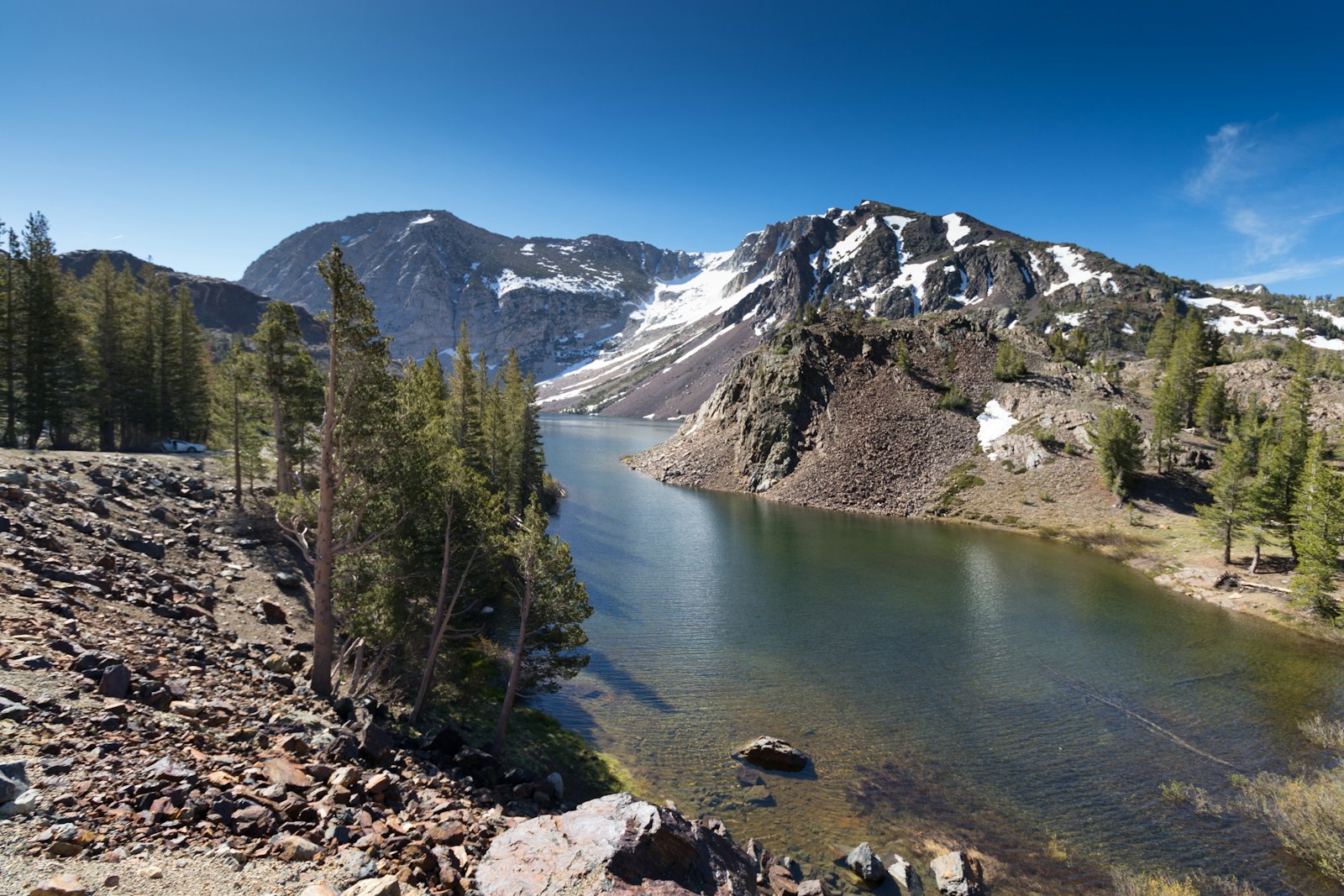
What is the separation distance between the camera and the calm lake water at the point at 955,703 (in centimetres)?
1834

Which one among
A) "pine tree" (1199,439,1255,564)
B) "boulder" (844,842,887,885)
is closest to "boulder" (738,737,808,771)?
"boulder" (844,842,887,885)

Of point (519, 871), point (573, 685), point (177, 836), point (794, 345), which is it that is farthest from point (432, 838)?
point (794, 345)

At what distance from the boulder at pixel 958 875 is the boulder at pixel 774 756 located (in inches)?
212

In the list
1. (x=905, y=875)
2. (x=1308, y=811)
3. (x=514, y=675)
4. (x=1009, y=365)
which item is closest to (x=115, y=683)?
(x=514, y=675)

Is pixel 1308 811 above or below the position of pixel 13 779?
below

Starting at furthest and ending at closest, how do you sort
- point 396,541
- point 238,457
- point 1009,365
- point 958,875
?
point 1009,365, point 238,457, point 396,541, point 958,875

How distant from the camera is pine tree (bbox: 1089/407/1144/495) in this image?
61.7 metres

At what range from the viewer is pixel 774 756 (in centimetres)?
2116

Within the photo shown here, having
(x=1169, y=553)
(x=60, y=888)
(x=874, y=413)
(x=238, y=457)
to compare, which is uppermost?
(x=874, y=413)

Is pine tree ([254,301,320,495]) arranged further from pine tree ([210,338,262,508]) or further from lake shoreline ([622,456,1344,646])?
lake shoreline ([622,456,1344,646])

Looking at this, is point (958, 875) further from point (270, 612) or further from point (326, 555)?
point (270, 612)

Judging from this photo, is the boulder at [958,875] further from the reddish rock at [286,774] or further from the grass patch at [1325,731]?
the grass patch at [1325,731]

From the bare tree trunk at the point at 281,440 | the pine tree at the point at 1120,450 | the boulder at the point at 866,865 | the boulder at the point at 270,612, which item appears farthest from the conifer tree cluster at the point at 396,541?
the pine tree at the point at 1120,450

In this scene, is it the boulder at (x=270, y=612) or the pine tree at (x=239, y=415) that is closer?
the boulder at (x=270, y=612)
